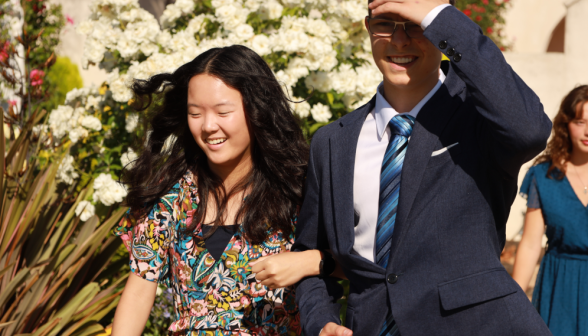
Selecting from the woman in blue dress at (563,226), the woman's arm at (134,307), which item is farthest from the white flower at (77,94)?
the woman in blue dress at (563,226)

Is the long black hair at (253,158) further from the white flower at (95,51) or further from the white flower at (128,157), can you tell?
→ the white flower at (95,51)

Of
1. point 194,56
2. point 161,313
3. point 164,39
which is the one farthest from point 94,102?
point 161,313

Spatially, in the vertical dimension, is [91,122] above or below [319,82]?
below

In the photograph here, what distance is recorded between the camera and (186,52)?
125 inches

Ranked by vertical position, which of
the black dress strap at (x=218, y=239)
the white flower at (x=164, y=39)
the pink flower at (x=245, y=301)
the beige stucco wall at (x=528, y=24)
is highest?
the white flower at (x=164, y=39)

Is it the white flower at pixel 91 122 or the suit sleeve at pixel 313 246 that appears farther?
the white flower at pixel 91 122

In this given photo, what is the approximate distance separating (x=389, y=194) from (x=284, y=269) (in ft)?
1.42

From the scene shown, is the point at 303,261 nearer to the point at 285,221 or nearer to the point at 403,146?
the point at 285,221

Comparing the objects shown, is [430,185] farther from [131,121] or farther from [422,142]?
[131,121]

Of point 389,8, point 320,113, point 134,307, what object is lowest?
point 134,307

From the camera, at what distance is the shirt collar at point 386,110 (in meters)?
1.59

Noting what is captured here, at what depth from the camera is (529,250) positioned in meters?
3.18

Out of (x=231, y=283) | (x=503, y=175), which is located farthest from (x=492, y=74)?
(x=231, y=283)

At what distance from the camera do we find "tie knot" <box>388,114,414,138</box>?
1554 mm
